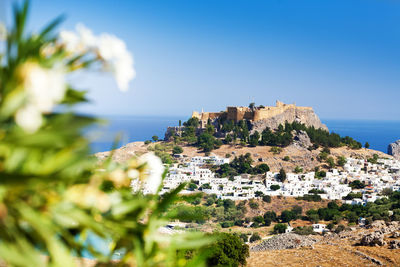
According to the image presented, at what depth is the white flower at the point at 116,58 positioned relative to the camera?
891 millimetres

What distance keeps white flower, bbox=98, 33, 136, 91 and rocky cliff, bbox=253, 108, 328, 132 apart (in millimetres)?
34152

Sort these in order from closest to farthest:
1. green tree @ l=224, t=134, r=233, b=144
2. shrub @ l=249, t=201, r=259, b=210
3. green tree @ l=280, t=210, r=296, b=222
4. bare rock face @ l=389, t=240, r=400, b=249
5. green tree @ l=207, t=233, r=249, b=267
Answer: green tree @ l=207, t=233, r=249, b=267 < bare rock face @ l=389, t=240, r=400, b=249 < green tree @ l=280, t=210, r=296, b=222 < shrub @ l=249, t=201, r=259, b=210 < green tree @ l=224, t=134, r=233, b=144

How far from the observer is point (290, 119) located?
37.6 meters

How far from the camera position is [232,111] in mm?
36344

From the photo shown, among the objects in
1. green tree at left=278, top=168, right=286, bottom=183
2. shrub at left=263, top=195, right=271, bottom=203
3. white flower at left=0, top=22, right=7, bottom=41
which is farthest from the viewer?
green tree at left=278, top=168, right=286, bottom=183

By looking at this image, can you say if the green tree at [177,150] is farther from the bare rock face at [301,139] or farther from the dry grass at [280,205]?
the dry grass at [280,205]

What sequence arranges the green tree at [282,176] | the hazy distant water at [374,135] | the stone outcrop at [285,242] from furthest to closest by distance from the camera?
the hazy distant water at [374,135]
the green tree at [282,176]
the stone outcrop at [285,242]

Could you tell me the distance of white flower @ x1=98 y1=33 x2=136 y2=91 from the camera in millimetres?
891

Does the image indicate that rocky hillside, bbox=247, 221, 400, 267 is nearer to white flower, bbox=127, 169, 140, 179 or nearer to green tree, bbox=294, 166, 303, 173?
white flower, bbox=127, 169, 140, 179

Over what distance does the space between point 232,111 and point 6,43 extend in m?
35.9

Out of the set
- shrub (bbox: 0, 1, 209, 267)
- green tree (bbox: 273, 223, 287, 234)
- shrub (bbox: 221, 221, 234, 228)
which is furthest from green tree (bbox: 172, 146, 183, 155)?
shrub (bbox: 0, 1, 209, 267)

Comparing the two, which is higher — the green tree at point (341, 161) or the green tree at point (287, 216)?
the green tree at point (341, 161)

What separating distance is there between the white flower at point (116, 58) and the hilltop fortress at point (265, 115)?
3417 centimetres

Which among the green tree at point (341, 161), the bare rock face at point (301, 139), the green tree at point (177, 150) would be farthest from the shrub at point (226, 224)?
the green tree at point (341, 161)
